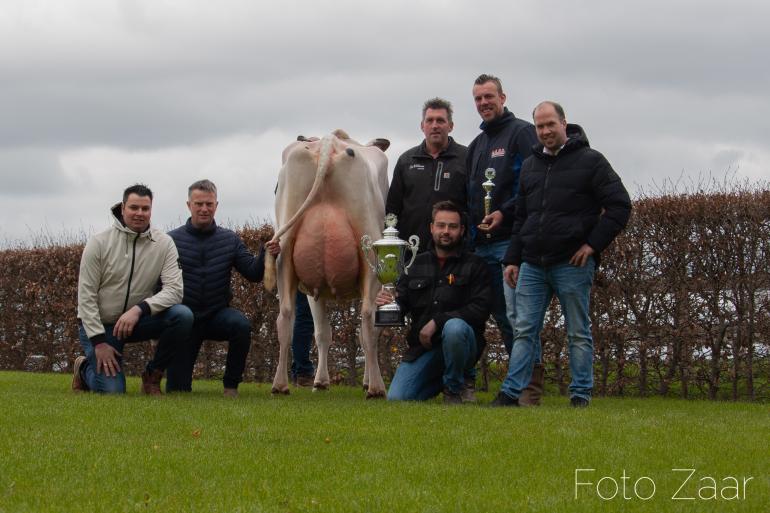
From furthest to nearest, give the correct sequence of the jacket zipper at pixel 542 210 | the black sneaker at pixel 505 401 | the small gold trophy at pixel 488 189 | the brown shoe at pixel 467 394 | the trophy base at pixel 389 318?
the brown shoe at pixel 467 394
the trophy base at pixel 389 318
the small gold trophy at pixel 488 189
the black sneaker at pixel 505 401
the jacket zipper at pixel 542 210

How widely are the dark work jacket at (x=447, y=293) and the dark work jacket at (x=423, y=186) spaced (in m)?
0.57

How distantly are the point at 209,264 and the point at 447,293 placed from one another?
2.19 meters

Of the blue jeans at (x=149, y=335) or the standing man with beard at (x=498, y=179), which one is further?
the blue jeans at (x=149, y=335)

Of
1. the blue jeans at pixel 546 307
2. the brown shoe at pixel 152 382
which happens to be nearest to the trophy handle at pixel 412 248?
the blue jeans at pixel 546 307

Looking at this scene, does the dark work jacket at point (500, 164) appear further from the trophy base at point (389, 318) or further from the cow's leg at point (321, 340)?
the cow's leg at point (321, 340)

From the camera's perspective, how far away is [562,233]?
24.1 ft

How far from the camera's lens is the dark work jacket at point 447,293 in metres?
7.99

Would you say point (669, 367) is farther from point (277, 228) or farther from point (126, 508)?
point (126, 508)

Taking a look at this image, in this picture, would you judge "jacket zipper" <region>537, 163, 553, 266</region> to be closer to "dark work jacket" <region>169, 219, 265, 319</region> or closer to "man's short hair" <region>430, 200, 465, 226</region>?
"man's short hair" <region>430, 200, 465, 226</region>

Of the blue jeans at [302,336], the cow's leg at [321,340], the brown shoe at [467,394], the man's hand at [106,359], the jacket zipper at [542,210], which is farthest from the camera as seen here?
the blue jeans at [302,336]

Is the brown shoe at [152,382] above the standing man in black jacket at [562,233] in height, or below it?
below

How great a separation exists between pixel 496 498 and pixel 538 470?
654 mm

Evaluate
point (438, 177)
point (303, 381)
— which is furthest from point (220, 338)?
point (438, 177)

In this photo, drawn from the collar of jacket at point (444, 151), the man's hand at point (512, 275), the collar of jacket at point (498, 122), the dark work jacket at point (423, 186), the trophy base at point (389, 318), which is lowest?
the trophy base at point (389, 318)
